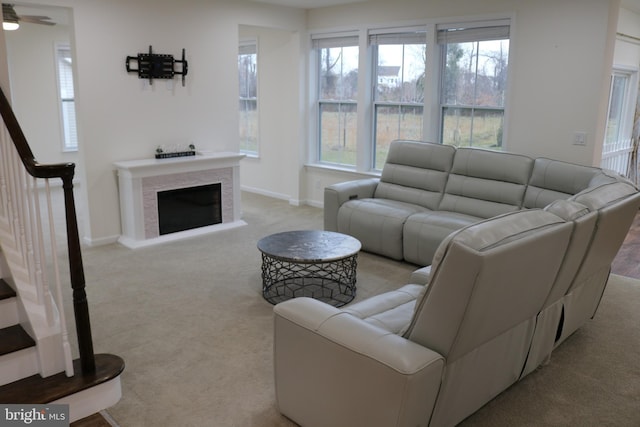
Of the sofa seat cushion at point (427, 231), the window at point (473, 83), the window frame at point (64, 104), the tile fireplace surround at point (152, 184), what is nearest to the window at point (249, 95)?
the tile fireplace surround at point (152, 184)

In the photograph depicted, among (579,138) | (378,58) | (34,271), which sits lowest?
(34,271)

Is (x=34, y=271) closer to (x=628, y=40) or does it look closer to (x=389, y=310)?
(x=389, y=310)

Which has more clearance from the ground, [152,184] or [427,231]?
[152,184]

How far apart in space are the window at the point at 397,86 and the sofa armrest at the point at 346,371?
4.08 meters

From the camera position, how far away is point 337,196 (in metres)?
5.24

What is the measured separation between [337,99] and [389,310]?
4.59 m

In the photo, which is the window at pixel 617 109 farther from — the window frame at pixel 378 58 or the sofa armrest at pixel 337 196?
the sofa armrest at pixel 337 196

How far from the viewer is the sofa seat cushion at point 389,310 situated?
2529 mm

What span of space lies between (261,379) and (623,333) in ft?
7.88

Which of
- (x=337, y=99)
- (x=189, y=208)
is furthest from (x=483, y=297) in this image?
(x=337, y=99)

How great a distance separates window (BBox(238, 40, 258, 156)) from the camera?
303 inches

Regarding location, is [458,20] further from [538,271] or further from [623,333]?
[538,271]

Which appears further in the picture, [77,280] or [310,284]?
[310,284]

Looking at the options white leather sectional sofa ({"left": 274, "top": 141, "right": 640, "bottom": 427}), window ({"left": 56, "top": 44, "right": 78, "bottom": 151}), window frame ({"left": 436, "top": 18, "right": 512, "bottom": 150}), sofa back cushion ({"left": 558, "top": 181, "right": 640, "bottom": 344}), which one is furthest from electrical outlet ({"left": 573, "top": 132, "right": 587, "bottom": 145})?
window ({"left": 56, "top": 44, "right": 78, "bottom": 151})
